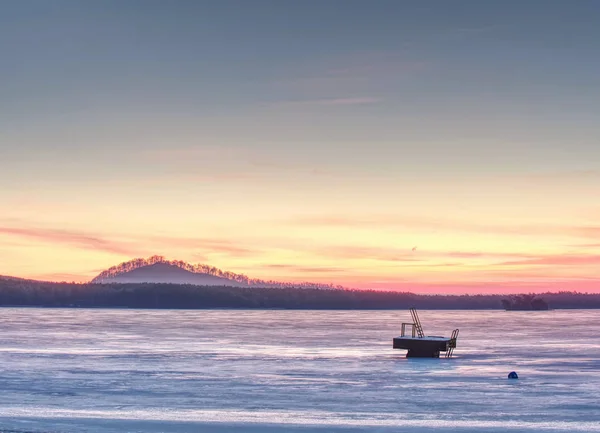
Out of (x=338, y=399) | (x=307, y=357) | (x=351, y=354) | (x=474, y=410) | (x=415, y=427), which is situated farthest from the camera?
(x=351, y=354)

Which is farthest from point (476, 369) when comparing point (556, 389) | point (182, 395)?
point (182, 395)

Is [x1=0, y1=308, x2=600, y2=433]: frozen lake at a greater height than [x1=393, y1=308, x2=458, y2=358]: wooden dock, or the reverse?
[x1=393, y1=308, x2=458, y2=358]: wooden dock

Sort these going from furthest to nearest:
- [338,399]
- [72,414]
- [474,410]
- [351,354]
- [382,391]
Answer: [351,354] → [382,391] → [338,399] → [474,410] → [72,414]

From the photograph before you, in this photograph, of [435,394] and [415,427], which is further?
[435,394]

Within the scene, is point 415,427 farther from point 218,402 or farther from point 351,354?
point 351,354

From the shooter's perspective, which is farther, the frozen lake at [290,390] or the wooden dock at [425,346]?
the wooden dock at [425,346]

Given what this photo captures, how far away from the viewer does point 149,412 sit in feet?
81.6

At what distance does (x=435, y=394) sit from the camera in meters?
29.7

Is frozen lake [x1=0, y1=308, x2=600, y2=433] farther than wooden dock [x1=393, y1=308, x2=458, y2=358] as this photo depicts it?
No

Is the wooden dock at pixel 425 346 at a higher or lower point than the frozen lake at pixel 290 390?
higher

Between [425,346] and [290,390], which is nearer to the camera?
[290,390]

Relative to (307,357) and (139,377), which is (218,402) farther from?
(307,357)

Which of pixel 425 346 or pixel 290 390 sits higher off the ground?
pixel 425 346

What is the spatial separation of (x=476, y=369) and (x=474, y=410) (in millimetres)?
14546
